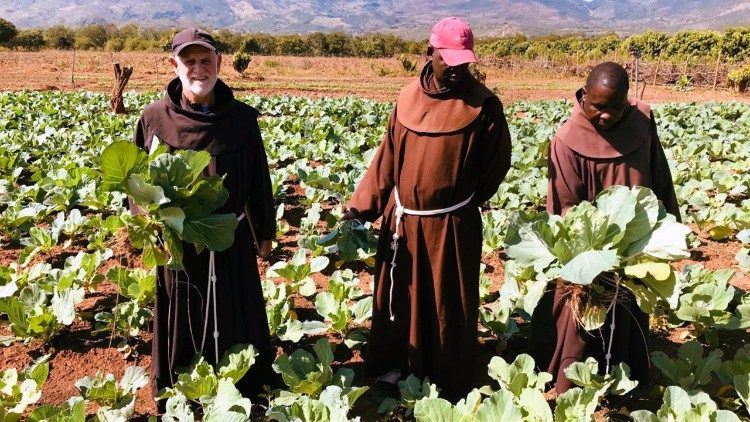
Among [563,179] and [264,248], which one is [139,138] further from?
[563,179]

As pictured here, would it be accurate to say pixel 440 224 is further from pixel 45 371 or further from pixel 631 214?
pixel 45 371

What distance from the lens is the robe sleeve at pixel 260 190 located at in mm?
2525

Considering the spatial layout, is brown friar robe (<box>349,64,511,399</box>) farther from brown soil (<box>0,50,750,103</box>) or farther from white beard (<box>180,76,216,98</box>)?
brown soil (<box>0,50,750,103</box>)

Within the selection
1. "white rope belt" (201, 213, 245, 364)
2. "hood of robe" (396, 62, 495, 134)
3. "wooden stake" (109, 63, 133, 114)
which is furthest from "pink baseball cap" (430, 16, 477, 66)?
"wooden stake" (109, 63, 133, 114)

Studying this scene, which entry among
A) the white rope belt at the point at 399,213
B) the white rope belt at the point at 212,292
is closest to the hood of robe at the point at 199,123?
the white rope belt at the point at 212,292

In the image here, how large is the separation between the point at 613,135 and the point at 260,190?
4.93ft

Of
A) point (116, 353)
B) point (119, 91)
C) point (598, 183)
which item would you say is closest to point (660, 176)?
point (598, 183)

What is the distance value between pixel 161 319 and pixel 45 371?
581 millimetres

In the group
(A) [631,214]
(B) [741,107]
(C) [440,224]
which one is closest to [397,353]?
(C) [440,224]

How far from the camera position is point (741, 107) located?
518 inches

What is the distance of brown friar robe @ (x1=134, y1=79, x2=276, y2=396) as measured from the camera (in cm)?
237

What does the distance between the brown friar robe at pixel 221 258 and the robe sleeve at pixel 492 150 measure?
94 cm

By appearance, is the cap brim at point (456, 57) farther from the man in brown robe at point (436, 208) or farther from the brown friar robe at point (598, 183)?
the brown friar robe at point (598, 183)

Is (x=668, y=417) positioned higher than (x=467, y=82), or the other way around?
(x=467, y=82)
